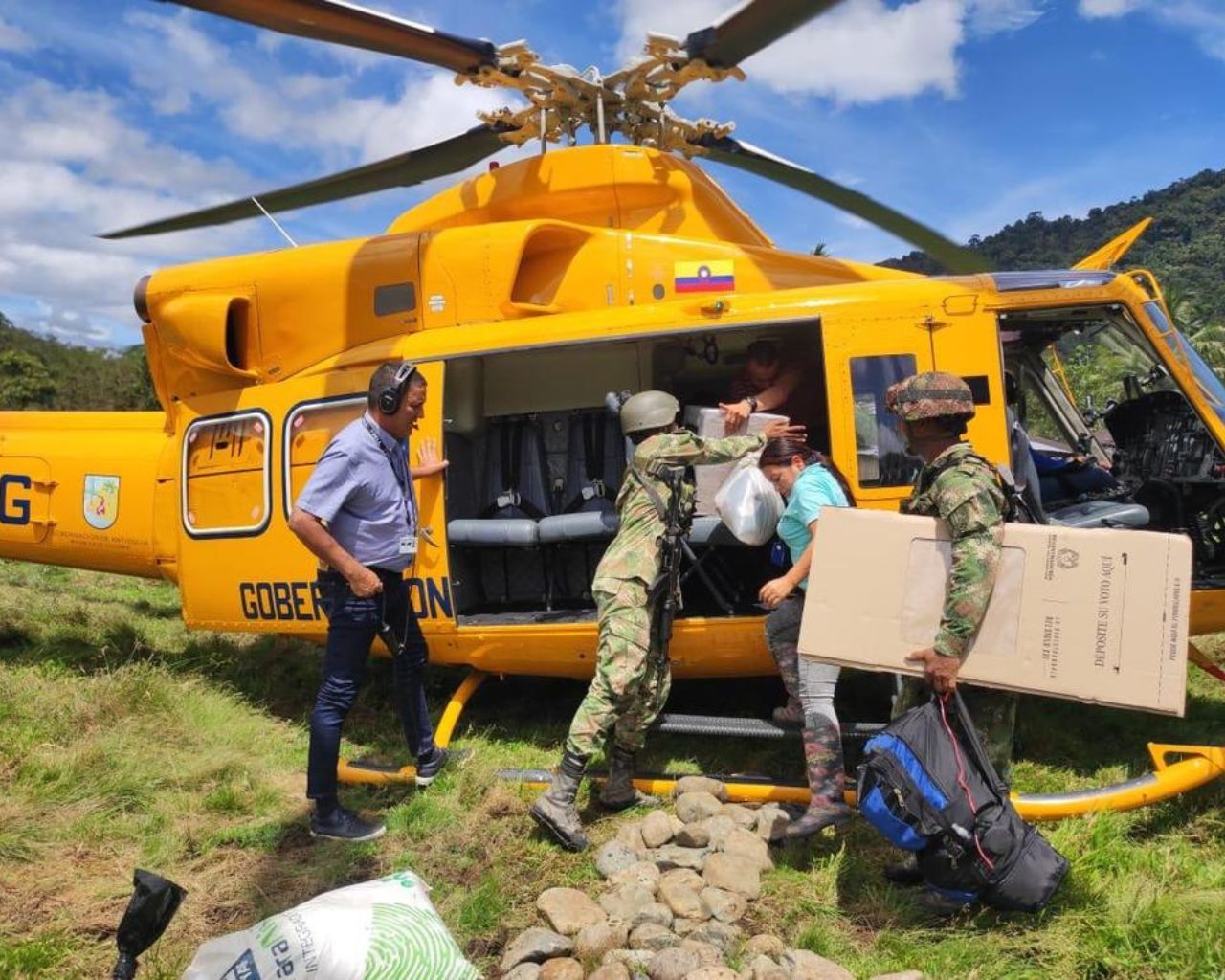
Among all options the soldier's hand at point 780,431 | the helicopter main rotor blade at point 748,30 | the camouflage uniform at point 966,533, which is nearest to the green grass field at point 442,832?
the camouflage uniform at point 966,533

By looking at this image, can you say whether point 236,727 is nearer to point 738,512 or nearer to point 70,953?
point 70,953

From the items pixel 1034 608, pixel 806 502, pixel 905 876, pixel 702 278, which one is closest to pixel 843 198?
pixel 702 278

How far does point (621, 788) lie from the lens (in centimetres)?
391

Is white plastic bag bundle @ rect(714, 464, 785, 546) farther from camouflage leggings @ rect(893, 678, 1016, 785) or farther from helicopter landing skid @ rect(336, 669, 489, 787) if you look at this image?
helicopter landing skid @ rect(336, 669, 489, 787)

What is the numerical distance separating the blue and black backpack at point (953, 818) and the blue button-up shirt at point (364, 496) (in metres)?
2.09

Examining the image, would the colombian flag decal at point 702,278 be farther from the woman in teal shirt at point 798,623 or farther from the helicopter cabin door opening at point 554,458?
the woman in teal shirt at point 798,623

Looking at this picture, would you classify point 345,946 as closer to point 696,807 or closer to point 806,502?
point 696,807

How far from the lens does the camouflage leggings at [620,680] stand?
143 inches

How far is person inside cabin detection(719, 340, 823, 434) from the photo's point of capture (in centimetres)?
449

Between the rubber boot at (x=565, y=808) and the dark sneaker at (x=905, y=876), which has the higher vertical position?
the rubber boot at (x=565, y=808)

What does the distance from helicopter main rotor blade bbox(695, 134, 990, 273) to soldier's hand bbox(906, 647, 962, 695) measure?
239 centimetres

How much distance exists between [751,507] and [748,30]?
2.10 metres

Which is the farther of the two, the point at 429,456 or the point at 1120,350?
the point at 1120,350

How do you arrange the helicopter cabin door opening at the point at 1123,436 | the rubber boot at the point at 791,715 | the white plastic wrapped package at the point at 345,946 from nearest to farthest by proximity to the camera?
the white plastic wrapped package at the point at 345,946, the rubber boot at the point at 791,715, the helicopter cabin door opening at the point at 1123,436
